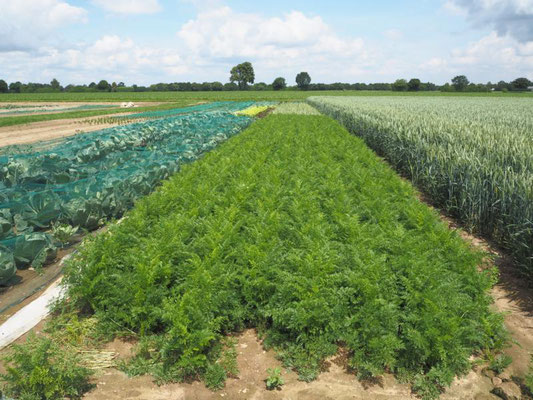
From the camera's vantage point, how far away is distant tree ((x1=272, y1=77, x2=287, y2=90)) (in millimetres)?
127000

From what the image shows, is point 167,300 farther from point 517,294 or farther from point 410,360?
point 517,294

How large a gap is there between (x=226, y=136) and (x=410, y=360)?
14.8 m

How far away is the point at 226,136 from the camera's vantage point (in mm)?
17250

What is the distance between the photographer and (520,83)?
97625mm

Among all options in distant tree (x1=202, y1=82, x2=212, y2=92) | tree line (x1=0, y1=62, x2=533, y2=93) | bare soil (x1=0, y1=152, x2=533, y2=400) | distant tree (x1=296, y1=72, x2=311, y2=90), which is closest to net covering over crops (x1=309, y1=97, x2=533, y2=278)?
bare soil (x1=0, y1=152, x2=533, y2=400)

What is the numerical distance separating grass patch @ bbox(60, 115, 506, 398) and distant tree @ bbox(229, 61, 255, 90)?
12965 cm

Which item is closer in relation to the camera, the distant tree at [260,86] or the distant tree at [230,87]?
the distant tree at [230,87]

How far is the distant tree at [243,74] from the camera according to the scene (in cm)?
12962

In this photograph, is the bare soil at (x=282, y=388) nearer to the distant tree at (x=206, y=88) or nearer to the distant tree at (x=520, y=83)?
the distant tree at (x=520, y=83)

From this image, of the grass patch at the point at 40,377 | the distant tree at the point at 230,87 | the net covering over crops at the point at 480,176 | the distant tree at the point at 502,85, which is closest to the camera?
the grass patch at the point at 40,377

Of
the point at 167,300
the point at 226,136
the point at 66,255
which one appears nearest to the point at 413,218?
the point at 167,300

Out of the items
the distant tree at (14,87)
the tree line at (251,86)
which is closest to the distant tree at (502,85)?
the tree line at (251,86)

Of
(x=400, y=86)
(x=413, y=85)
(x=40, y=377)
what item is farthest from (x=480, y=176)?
(x=413, y=85)

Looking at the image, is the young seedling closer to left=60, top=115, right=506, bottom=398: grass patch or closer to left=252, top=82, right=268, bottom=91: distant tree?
left=60, top=115, right=506, bottom=398: grass patch
